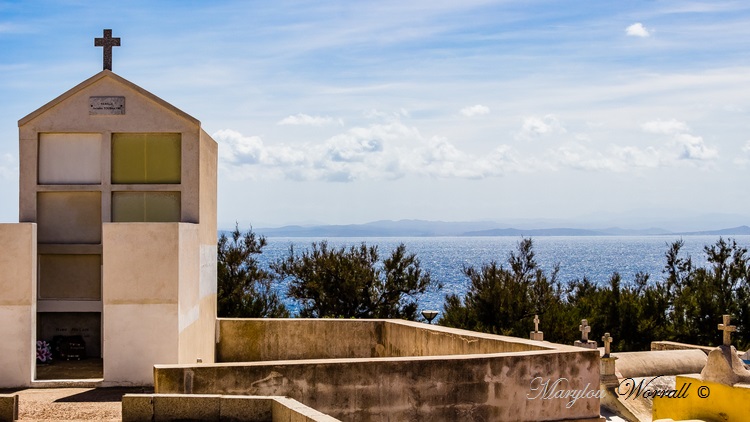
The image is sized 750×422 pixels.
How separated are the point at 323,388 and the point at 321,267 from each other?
2618cm

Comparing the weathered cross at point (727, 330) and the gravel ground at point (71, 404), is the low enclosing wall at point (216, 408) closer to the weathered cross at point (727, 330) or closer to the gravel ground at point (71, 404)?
the gravel ground at point (71, 404)

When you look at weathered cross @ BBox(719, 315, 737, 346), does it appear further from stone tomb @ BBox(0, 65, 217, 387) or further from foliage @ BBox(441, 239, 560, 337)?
foliage @ BBox(441, 239, 560, 337)

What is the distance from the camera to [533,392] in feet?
37.9

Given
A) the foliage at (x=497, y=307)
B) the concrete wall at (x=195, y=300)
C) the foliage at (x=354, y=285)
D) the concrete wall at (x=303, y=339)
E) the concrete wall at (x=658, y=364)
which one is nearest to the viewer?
the concrete wall at (x=195, y=300)

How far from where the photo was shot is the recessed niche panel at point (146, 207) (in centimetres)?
1505

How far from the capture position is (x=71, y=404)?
1193cm

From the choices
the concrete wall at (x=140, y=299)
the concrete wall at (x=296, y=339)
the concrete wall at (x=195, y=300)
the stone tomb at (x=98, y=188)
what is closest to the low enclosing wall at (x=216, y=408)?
the concrete wall at (x=140, y=299)

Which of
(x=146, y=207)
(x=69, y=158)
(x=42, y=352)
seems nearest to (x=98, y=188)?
(x=69, y=158)

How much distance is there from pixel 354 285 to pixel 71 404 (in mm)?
24022

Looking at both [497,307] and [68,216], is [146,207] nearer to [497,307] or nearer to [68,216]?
[68,216]

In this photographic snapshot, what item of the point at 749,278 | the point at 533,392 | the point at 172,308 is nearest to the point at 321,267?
the point at 749,278

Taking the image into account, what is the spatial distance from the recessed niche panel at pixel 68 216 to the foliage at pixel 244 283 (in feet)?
58.6

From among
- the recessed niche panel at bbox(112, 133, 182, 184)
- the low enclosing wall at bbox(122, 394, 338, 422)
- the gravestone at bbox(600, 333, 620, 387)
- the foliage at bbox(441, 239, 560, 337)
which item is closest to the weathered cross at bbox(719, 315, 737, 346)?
the gravestone at bbox(600, 333, 620, 387)

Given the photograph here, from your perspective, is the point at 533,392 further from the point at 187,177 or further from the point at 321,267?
the point at 321,267
